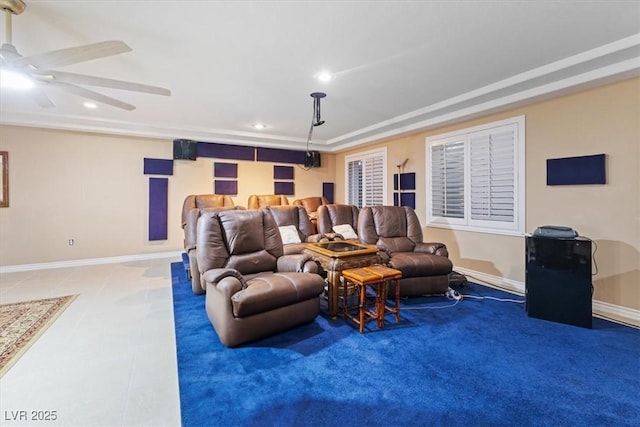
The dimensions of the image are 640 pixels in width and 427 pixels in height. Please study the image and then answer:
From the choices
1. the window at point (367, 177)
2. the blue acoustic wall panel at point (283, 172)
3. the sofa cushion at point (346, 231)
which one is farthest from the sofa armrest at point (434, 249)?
the blue acoustic wall panel at point (283, 172)

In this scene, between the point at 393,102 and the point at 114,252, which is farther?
the point at 114,252

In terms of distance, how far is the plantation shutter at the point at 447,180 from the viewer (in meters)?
4.50

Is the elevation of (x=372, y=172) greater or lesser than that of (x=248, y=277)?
greater

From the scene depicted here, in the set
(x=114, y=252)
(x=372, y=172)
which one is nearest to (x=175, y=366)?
(x=114, y=252)

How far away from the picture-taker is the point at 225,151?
6.25 meters

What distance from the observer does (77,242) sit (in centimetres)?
517

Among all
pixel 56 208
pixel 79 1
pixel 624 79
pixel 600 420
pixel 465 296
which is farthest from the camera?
pixel 56 208

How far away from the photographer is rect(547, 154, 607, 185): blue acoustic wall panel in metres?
3.02

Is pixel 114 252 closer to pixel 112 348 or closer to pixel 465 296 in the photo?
pixel 112 348

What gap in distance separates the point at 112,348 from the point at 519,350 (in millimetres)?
3395

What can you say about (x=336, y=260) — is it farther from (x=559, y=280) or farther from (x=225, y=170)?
(x=225, y=170)

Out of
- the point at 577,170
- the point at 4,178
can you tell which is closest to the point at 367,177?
the point at 577,170

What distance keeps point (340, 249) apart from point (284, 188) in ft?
13.1

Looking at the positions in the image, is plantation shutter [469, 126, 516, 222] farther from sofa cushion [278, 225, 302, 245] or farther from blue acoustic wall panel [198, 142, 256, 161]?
blue acoustic wall panel [198, 142, 256, 161]
